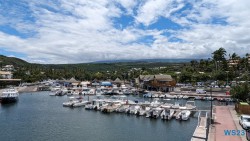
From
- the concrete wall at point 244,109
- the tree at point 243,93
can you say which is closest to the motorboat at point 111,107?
the concrete wall at point 244,109

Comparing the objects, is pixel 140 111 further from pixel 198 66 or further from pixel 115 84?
pixel 198 66

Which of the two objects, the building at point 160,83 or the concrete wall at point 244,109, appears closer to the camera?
the concrete wall at point 244,109

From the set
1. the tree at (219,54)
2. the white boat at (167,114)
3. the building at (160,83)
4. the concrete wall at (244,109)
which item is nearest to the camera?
the concrete wall at (244,109)

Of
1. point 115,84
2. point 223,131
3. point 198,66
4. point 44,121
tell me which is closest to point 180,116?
point 223,131

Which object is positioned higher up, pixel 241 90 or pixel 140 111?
pixel 241 90

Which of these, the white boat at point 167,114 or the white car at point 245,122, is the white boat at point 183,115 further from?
the white car at point 245,122

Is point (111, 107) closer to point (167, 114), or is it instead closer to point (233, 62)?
point (167, 114)

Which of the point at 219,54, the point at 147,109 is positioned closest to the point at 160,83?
the point at 219,54
